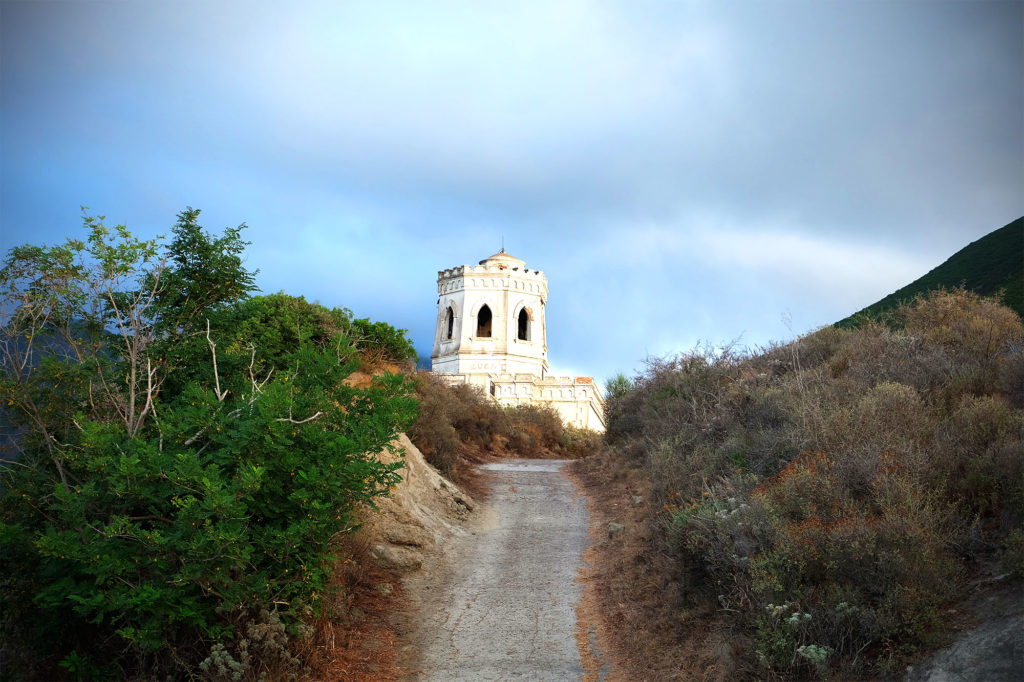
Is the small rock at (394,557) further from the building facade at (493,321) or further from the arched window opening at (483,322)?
the arched window opening at (483,322)

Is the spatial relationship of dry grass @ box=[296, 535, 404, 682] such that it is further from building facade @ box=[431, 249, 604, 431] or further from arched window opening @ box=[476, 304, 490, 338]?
arched window opening @ box=[476, 304, 490, 338]

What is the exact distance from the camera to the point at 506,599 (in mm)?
10500

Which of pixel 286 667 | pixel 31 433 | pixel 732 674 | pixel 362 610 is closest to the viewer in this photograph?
pixel 732 674

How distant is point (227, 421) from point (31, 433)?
8.48 ft

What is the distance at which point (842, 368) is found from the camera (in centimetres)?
1348

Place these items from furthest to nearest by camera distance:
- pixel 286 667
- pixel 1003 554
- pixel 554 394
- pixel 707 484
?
pixel 554 394
pixel 707 484
pixel 286 667
pixel 1003 554

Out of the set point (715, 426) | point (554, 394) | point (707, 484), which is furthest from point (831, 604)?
point (554, 394)

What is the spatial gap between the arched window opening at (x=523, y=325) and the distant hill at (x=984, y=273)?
20805 millimetres

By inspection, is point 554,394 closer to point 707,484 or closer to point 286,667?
point 707,484

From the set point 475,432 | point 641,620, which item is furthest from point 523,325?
point 641,620

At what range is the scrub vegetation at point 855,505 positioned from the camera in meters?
6.10

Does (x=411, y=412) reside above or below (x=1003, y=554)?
above

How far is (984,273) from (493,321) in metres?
25.7

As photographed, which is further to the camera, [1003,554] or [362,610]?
[362,610]
